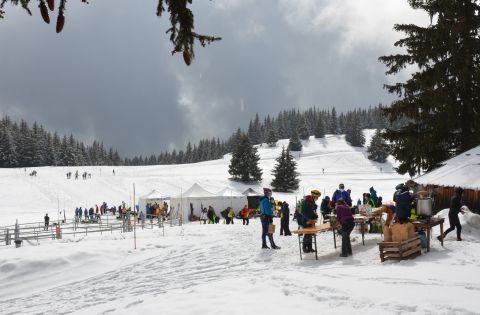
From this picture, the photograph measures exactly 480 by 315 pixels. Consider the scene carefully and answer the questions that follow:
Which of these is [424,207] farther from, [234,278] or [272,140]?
[272,140]

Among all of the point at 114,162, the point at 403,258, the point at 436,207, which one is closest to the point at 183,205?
the point at 436,207

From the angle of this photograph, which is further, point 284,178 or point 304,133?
point 304,133

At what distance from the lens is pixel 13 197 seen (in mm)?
51375

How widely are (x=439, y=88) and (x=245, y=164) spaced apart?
5154cm

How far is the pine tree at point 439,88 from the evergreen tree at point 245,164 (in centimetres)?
4960

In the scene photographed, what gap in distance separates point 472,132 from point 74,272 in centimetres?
1672

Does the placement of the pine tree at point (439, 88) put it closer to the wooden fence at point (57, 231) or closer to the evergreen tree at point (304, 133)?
the wooden fence at point (57, 231)

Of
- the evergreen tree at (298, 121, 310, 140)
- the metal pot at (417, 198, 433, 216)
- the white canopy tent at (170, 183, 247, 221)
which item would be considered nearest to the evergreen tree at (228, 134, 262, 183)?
the white canopy tent at (170, 183, 247, 221)

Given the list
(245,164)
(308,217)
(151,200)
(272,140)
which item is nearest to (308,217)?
(308,217)

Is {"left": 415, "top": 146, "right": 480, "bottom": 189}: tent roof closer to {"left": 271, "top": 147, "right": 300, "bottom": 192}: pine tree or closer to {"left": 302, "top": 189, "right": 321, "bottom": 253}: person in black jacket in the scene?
{"left": 302, "top": 189, "right": 321, "bottom": 253}: person in black jacket

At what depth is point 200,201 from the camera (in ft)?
116

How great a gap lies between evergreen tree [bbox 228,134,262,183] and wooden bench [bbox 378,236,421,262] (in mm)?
58106

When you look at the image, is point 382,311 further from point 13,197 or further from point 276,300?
point 13,197

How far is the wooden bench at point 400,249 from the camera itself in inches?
371
